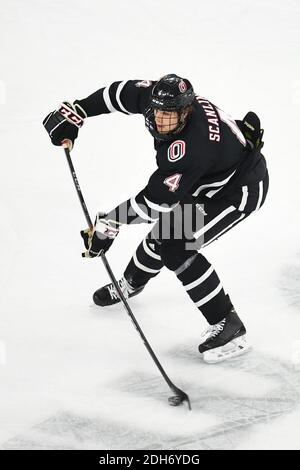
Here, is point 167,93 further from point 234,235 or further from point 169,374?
point 234,235

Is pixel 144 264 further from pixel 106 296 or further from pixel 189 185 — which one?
pixel 189 185

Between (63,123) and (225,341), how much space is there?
4.25 ft

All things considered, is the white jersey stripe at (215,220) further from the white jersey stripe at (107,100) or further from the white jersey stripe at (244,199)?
the white jersey stripe at (107,100)

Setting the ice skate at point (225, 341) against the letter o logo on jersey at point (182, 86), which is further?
the ice skate at point (225, 341)

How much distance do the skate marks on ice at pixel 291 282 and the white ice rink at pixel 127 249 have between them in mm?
11

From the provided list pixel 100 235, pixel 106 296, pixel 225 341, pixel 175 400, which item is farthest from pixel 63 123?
pixel 175 400

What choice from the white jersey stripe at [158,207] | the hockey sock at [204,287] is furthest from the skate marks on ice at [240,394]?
the white jersey stripe at [158,207]

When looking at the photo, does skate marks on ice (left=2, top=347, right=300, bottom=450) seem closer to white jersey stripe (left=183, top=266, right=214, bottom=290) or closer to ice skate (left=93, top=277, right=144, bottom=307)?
white jersey stripe (left=183, top=266, right=214, bottom=290)

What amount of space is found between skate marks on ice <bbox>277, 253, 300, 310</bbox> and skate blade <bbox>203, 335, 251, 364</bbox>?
50cm

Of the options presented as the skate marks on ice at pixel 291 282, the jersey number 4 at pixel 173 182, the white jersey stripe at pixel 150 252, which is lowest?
the skate marks on ice at pixel 291 282

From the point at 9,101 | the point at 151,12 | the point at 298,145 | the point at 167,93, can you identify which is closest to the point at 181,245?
the point at 167,93

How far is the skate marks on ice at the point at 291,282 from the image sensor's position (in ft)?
13.2

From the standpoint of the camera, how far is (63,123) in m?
3.71
